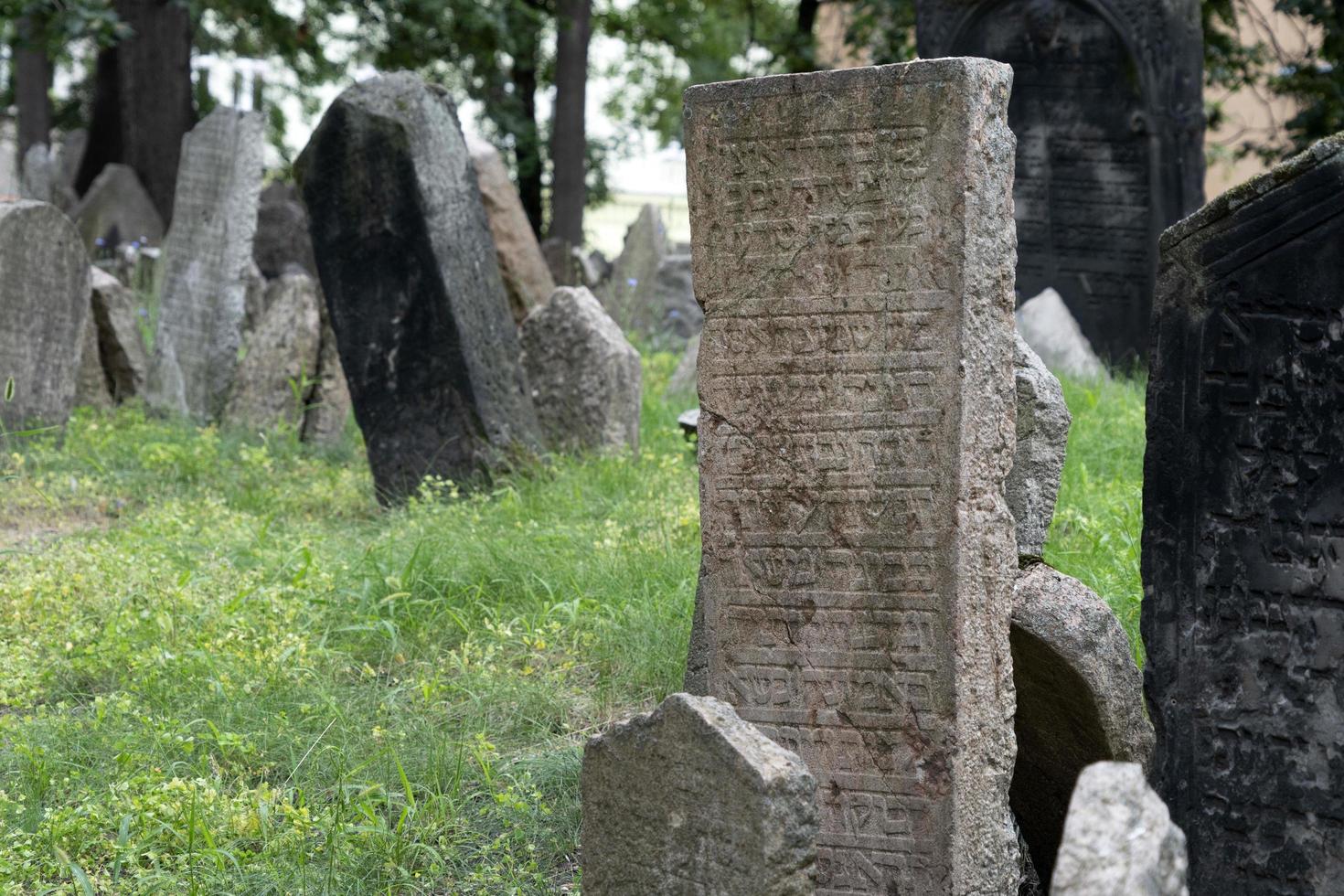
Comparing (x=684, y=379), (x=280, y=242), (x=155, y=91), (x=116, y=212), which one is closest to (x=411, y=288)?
(x=684, y=379)

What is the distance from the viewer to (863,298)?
3221 millimetres

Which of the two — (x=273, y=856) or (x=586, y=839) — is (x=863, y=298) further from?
(x=273, y=856)

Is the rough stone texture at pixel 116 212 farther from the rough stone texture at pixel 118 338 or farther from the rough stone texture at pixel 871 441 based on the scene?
the rough stone texture at pixel 871 441

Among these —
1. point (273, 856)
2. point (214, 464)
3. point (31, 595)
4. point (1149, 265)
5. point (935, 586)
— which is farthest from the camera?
point (1149, 265)

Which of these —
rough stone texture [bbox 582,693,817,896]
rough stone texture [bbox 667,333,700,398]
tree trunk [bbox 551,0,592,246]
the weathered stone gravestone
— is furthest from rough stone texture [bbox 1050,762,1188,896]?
tree trunk [bbox 551,0,592,246]

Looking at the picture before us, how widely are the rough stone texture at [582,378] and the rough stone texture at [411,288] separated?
13.4 inches

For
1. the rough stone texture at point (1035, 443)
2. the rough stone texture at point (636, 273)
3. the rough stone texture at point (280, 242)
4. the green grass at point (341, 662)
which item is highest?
the rough stone texture at point (280, 242)

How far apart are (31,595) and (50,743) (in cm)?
110

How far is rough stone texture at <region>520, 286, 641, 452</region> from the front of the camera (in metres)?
7.23

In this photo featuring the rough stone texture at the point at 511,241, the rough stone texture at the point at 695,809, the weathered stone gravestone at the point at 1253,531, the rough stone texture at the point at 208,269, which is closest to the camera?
the rough stone texture at the point at 695,809

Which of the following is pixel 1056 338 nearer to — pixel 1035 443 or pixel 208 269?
pixel 1035 443

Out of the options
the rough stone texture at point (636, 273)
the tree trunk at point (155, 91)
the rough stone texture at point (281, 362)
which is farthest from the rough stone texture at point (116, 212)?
the rough stone texture at point (281, 362)

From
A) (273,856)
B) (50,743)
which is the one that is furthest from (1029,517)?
(50,743)

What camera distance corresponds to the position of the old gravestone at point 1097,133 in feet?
29.2
